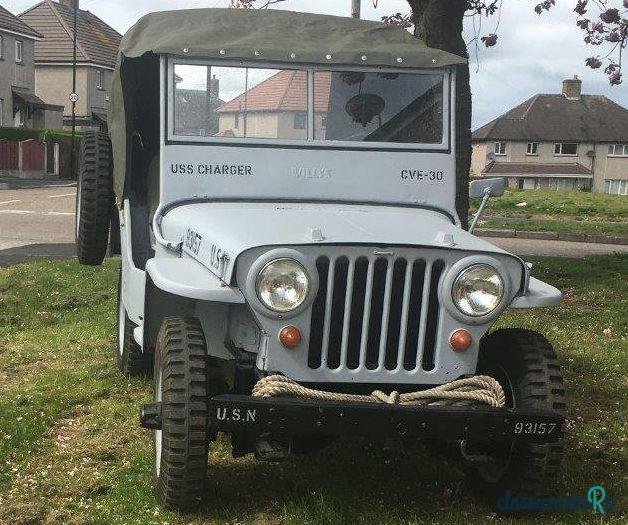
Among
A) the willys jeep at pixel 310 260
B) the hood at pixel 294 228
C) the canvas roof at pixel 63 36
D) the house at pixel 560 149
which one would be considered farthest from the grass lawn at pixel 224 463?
the house at pixel 560 149

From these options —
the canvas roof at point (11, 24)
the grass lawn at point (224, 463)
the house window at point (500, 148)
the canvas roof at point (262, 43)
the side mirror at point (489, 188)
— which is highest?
the canvas roof at point (11, 24)

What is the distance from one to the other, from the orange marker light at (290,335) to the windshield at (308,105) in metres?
1.84

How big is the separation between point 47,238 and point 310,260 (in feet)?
43.1

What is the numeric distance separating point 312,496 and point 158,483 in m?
0.74

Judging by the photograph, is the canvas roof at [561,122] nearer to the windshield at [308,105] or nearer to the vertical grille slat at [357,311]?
the windshield at [308,105]

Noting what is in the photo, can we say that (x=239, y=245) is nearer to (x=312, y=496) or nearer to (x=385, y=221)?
(x=385, y=221)

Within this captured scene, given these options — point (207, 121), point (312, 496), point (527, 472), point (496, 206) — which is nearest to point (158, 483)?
point (312, 496)

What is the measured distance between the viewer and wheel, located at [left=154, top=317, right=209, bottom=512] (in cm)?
414

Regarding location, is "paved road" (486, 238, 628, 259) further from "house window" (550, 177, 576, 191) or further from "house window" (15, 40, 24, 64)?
"house window" (550, 177, 576, 191)

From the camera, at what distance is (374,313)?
4305 mm

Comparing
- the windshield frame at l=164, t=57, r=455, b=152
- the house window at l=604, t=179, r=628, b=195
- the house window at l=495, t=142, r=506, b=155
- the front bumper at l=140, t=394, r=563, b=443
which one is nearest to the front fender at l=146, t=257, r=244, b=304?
the front bumper at l=140, t=394, r=563, b=443

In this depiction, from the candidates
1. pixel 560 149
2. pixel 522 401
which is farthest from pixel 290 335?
pixel 560 149

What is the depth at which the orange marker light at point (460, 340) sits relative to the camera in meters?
4.38

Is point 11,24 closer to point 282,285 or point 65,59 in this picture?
point 65,59
